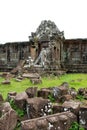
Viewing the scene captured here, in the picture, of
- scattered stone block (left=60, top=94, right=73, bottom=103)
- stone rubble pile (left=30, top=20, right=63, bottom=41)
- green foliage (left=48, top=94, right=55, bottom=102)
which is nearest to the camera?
scattered stone block (left=60, top=94, right=73, bottom=103)

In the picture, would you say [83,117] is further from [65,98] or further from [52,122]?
[65,98]

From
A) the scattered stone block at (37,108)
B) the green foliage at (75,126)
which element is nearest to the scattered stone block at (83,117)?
the green foliage at (75,126)

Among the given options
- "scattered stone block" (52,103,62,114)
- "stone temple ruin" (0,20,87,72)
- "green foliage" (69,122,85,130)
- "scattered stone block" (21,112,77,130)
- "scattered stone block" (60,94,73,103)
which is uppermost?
"stone temple ruin" (0,20,87,72)

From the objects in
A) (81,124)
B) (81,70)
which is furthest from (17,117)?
(81,70)

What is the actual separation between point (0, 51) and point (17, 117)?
2322 cm

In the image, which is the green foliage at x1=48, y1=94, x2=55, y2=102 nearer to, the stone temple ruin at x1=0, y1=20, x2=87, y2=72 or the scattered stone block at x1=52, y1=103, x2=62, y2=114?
the scattered stone block at x1=52, y1=103, x2=62, y2=114

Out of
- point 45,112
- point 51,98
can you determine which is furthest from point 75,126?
point 51,98

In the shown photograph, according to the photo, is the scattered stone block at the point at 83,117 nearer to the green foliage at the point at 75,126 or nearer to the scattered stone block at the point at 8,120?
the green foliage at the point at 75,126

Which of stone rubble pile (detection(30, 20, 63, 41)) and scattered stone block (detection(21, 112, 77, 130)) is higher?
stone rubble pile (detection(30, 20, 63, 41))

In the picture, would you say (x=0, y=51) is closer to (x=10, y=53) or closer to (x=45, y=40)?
(x=10, y=53)

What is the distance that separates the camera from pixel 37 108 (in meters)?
6.81

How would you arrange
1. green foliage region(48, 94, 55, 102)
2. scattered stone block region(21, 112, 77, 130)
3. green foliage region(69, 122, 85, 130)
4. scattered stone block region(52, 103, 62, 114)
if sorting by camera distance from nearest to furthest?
scattered stone block region(21, 112, 77, 130) → green foliage region(69, 122, 85, 130) → scattered stone block region(52, 103, 62, 114) → green foliage region(48, 94, 55, 102)

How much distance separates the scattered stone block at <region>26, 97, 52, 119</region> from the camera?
266 inches

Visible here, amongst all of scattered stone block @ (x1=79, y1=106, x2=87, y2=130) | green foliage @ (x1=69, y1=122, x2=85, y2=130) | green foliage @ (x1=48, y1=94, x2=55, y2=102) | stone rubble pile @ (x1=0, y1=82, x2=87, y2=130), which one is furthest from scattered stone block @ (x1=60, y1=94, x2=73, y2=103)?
green foliage @ (x1=69, y1=122, x2=85, y2=130)
